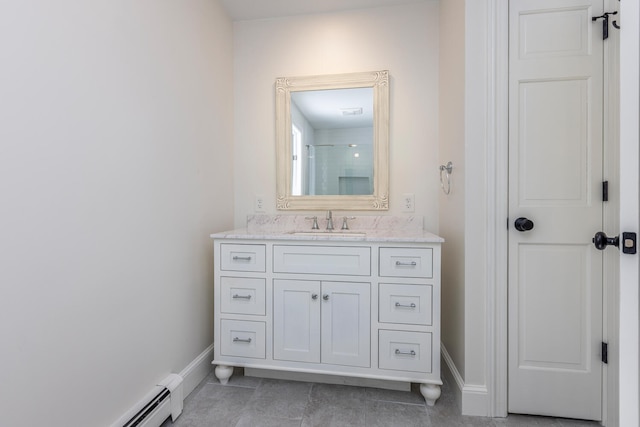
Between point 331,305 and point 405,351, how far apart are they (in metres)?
0.43

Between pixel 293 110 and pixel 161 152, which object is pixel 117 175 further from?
pixel 293 110

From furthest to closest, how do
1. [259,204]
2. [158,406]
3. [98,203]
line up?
A: 1. [259,204]
2. [158,406]
3. [98,203]

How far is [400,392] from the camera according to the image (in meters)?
1.70

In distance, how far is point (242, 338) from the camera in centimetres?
169

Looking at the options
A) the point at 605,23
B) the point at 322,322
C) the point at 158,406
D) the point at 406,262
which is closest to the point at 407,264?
the point at 406,262

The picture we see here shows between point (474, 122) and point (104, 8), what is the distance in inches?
65.6

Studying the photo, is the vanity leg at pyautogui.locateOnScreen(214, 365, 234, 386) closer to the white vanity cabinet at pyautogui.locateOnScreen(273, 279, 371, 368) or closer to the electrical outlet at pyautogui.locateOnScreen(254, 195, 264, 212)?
the white vanity cabinet at pyautogui.locateOnScreen(273, 279, 371, 368)

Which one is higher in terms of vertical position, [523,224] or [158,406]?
[523,224]

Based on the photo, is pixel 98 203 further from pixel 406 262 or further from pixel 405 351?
pixel 405 351

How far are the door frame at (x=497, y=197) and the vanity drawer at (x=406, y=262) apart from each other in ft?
0.96

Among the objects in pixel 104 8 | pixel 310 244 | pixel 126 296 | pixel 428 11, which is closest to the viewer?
pixel 104 8

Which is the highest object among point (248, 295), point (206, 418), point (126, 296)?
point (126, 296)

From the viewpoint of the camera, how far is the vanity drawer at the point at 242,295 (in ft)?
5.51

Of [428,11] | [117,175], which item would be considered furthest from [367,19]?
[117,175]
